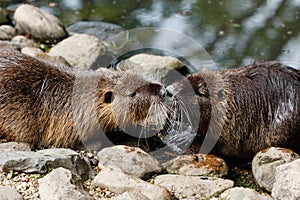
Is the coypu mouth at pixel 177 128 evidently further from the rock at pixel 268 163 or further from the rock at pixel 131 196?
the rock at pixel 131 196

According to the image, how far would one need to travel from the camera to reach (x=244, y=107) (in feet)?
15.9

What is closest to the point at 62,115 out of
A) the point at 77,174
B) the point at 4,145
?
the point at 4,145

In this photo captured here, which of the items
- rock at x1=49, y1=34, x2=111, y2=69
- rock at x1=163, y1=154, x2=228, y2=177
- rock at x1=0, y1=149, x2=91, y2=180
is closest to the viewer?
rock at x1=0, y1=149, x2=91, y2=180

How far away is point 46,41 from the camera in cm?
723

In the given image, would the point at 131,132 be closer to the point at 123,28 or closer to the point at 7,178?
the point at 7,178

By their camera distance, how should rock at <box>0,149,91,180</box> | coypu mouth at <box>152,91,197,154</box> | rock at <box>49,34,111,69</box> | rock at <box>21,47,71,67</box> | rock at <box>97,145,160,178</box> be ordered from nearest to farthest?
rock at <box>0,149,91,180</box>
rock at <box>97,145,160,178</box>
coypu mouth at <box>152,91,197,154</box>
rock at <box>21,47,71,67</box>
rock at <box>49,34,111,69</box>

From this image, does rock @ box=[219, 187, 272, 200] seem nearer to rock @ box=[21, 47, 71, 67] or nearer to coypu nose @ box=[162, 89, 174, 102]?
coypu nose @ box=[162, 89, 174, 102]

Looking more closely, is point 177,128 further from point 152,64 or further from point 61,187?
point 61,187

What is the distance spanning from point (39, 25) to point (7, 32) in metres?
0.40

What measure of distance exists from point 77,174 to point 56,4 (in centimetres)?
492

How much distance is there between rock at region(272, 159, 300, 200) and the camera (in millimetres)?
3701

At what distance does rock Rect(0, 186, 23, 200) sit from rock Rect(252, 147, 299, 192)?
176 centimetres

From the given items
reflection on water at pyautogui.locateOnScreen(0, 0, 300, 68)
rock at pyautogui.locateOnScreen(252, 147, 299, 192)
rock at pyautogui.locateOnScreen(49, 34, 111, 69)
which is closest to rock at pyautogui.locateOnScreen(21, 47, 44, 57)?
rock at pyautogui.locateOnScreen(49, 34, 111, 69)

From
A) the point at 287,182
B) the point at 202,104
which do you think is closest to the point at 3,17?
the point at 202,104
